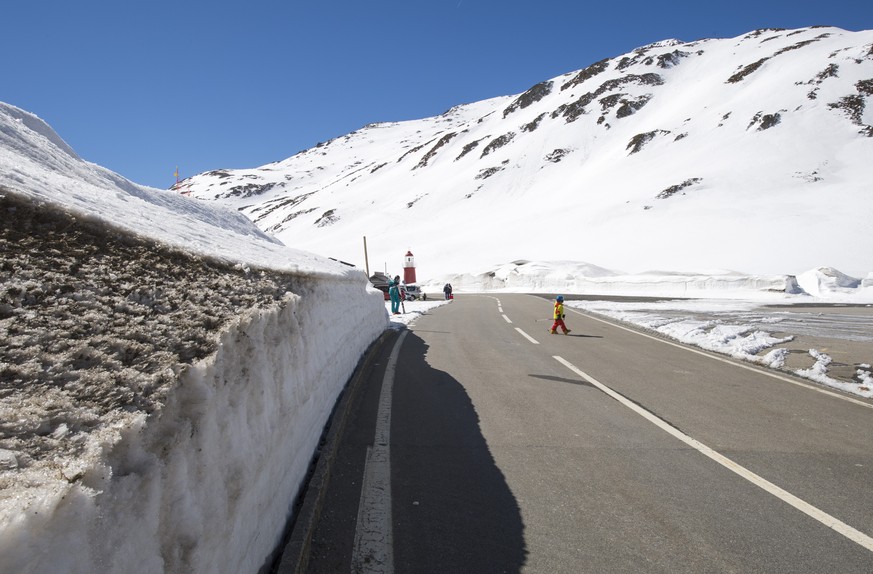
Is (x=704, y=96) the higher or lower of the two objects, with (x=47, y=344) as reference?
higher

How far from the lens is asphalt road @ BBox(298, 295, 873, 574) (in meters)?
2.99

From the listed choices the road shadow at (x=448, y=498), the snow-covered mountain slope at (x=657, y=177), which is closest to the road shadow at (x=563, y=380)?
the road shadow at (x=448, y=498)

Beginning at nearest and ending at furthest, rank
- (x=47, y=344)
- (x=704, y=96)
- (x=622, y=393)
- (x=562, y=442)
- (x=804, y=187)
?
1. (x=47, y=344)
2. (x=562, y=442)
3. (x=622, y=393)
4. (x=804, y=187)
5. (x=704, y=96)

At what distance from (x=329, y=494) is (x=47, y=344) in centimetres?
226

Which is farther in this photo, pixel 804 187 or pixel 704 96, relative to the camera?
pixel 704 96

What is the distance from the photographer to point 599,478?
4000 mm

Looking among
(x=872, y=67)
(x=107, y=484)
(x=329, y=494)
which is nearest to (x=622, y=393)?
(x=329, y=494)

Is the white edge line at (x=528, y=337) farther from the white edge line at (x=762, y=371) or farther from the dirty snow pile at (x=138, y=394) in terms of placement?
the dirty snow pile at (x=138, y=394)

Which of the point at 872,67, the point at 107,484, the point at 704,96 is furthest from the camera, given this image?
the point at 704,96

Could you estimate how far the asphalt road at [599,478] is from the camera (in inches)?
118

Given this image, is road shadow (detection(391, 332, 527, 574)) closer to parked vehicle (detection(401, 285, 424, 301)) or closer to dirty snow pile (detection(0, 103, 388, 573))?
dirty snow pile (detection(0, 103, 388, 573))

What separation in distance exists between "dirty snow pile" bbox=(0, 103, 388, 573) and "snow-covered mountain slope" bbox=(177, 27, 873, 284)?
30.9 metres

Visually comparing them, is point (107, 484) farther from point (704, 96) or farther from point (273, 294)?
point (704, 96)

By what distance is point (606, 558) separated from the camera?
9.68 ft
